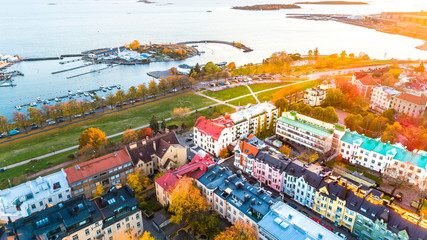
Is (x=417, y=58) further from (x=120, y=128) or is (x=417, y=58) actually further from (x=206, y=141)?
(x=120, y=128)

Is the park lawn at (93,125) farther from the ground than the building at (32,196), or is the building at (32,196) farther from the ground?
the building at (32,196)

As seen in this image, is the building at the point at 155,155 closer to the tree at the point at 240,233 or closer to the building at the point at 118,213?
the building at the point at 118,213

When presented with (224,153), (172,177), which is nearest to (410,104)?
(224,153)

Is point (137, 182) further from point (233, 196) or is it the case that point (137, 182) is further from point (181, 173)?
point (233, 196)

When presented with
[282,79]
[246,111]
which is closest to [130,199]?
[246,111]

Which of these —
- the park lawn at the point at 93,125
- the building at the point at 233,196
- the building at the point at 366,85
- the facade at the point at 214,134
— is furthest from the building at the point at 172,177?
the building at the point at 366,85

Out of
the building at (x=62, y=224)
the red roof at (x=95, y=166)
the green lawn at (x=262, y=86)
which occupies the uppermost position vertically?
the building at (x=62, y=224)
